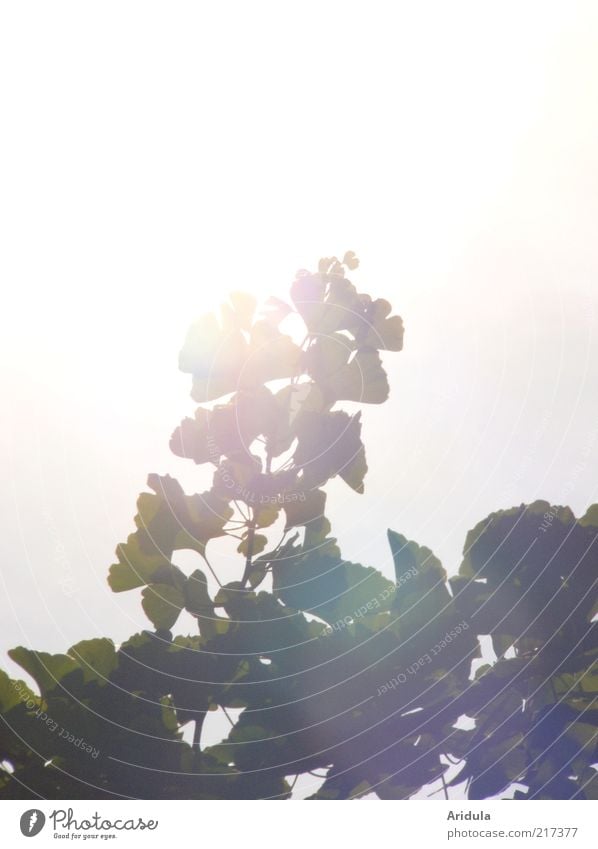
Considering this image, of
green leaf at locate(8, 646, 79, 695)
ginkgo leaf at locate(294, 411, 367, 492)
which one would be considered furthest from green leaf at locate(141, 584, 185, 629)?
ginkgo leaf at locate(294, 411, 367, 492)

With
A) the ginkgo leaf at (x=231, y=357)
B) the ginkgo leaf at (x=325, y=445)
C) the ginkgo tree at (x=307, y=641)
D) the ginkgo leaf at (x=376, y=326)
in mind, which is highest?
the ginkgo leaf at (x=376, y=326)

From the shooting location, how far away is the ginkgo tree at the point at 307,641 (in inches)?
165

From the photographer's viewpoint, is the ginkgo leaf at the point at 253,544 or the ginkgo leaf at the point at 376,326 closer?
the ginkgo leaf at the point at 253,544

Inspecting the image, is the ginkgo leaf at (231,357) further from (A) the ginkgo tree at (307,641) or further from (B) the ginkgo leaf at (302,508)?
(B) the ginkgo leaf at (302,508)

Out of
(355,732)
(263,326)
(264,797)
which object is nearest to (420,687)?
(355,732)

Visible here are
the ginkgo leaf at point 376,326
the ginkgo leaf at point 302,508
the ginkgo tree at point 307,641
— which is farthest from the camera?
the ginkgo leaf at point 376,326

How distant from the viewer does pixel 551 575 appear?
4.74m

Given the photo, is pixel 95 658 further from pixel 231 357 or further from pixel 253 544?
pixel 231 357

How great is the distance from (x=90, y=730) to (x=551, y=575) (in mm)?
2831

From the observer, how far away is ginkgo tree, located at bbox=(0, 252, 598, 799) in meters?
4.18

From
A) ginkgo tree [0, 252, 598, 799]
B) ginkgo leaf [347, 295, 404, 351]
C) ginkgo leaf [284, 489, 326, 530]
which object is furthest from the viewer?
ginkgo leaf [347, 295, 404, 351]

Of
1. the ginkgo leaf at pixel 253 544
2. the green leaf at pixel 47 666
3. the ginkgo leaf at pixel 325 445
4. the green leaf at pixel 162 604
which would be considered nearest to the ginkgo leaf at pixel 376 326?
the ginkgo leaf at pixel 325 445

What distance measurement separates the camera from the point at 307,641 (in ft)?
13.9

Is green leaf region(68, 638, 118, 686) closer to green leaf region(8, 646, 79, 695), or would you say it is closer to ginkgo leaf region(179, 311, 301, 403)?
green leaf region(8, 646, 79, 695)
